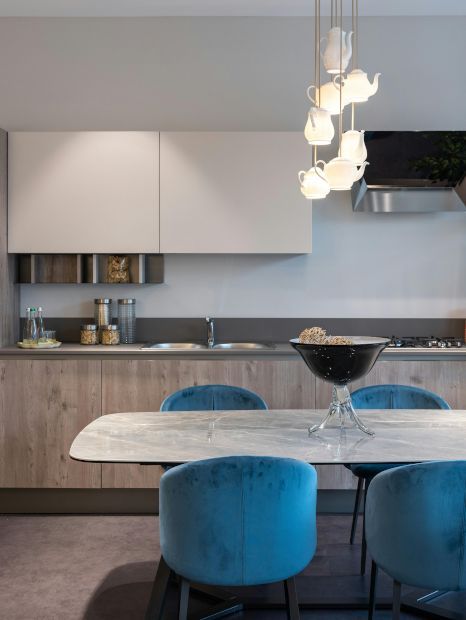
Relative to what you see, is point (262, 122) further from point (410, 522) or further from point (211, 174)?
point (410, 522)

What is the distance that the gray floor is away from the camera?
2.58 m

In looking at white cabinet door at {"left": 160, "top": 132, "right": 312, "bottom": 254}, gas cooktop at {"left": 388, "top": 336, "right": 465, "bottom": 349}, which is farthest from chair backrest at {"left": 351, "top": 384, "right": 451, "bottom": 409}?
white cabinet door at {"left": 160, "top": 132, "right": 312, "bottom": 254}

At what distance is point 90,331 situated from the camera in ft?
13.1

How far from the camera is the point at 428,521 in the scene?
1.80 meters

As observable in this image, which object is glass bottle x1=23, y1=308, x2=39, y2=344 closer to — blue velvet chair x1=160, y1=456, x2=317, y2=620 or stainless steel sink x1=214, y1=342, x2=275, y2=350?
stainless steel sink x1=214, y1=342, x2=275, y2=350

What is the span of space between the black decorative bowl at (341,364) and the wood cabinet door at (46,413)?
1647 mm

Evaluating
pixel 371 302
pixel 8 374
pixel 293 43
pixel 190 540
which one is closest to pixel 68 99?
pixel 293 43

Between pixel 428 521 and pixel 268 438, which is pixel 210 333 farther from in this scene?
pixel 428 521

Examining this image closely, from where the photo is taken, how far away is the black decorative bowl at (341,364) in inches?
90.9

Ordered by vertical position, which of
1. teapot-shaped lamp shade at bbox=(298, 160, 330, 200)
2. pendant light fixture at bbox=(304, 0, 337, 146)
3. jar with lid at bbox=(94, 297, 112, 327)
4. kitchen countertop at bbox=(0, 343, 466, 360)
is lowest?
kitchen countertop at bbox=(0, 343, 466, 360)

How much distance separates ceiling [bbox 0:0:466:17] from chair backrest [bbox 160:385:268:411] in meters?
2.47

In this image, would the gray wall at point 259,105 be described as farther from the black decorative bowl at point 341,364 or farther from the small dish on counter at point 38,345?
the black decorative bowl at point 341,364


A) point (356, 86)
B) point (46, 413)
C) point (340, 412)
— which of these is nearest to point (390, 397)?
point (340, 412)

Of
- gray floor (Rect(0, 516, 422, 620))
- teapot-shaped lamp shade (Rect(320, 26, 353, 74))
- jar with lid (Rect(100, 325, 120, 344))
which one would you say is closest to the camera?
teapot-shaped lamp shade (Rect(320, 26, 353, 74))
